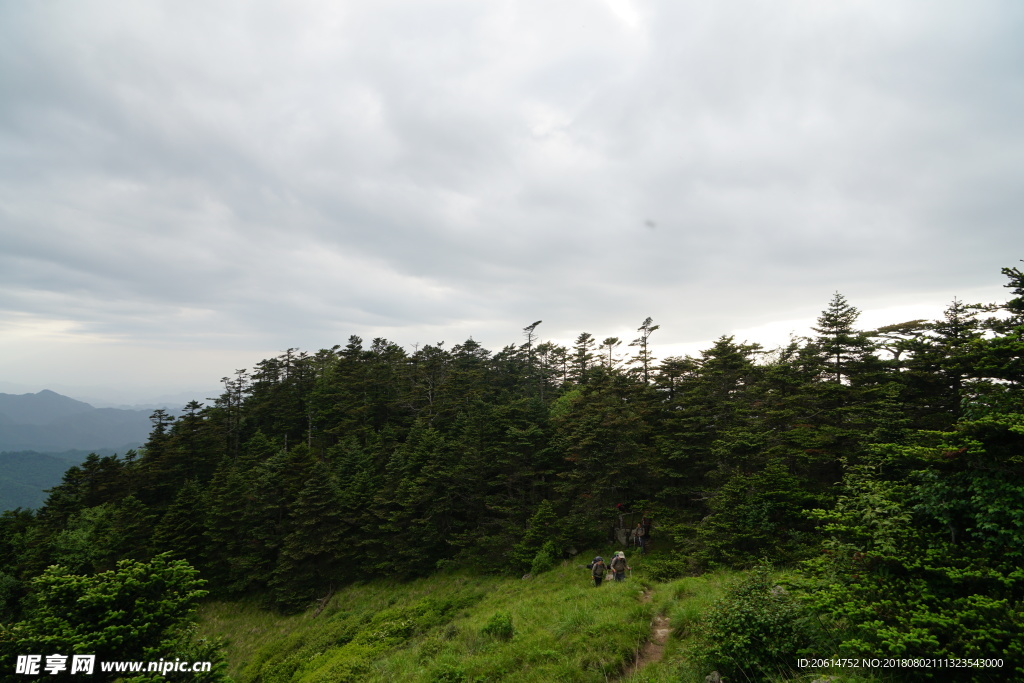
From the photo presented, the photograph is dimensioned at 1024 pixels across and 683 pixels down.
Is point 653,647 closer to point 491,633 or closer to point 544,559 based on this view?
point 491,633

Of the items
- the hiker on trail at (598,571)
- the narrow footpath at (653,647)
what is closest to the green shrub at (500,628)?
the narrow footpath at (653,647)

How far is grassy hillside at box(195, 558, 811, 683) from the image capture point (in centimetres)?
944

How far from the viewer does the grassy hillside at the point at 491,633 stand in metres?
9.44

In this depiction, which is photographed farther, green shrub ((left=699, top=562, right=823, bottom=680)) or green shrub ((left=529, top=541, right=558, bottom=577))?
green shrub ((left=529, top=541, right=558, bottom=577))

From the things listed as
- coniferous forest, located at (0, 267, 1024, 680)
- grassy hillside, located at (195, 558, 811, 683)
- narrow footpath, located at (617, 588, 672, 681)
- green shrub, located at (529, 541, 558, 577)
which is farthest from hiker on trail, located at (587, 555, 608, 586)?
green shrub, located at (529, 541, 558, 577)

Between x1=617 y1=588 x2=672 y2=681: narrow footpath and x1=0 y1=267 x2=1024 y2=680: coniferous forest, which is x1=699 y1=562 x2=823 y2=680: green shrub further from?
x1=617 y1=588 x2=672 y2=681: narrow footpath

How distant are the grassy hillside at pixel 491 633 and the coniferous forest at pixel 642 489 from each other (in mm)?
2602

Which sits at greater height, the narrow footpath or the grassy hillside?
the narrow footpath

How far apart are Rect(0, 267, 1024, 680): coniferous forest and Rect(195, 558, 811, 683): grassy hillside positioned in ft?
8.54

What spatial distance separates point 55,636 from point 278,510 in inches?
1046

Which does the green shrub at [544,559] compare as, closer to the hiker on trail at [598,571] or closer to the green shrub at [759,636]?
the hiker on trail at [598,571]

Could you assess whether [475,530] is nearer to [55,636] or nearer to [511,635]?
[511,635]

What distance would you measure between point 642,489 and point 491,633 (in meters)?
14.0

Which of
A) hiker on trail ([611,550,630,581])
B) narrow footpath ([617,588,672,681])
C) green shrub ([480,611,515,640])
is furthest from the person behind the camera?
hiker on trail ([611,550,630,581])
